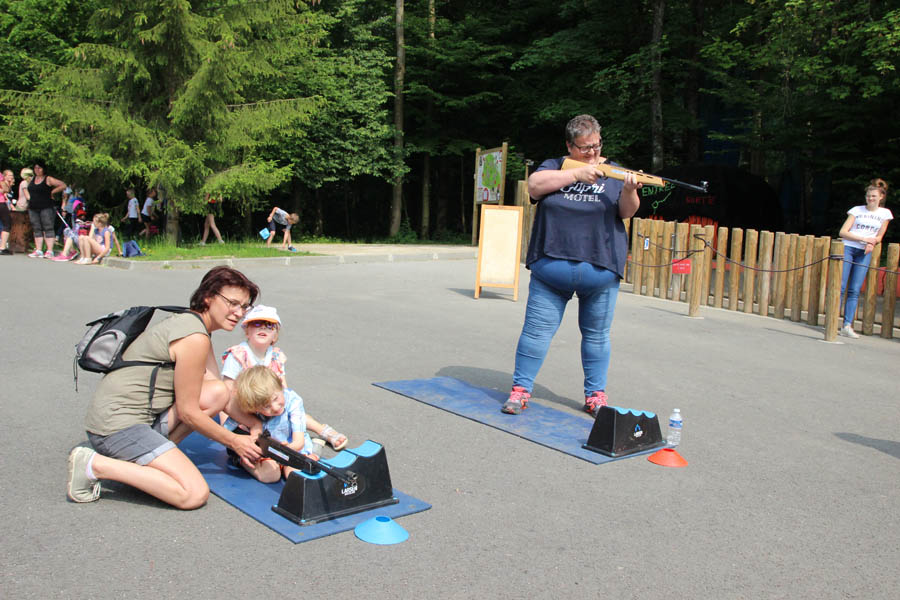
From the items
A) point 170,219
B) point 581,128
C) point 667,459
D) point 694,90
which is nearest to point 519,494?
point 667,459

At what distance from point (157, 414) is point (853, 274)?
964 cm

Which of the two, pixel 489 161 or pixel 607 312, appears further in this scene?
pixel 489 161

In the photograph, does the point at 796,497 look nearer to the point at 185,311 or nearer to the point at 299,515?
the point at 299,515

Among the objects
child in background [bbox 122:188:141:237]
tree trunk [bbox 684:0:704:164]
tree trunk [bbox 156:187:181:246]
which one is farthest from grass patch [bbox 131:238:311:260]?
tree trunk [bbox 684:0:704:164]

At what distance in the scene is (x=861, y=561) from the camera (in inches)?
149

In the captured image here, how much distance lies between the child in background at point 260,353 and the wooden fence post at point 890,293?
27.2 feet

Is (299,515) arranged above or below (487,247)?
below

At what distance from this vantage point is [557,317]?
609 cm

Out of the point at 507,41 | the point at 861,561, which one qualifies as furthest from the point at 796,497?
the point at 507,41

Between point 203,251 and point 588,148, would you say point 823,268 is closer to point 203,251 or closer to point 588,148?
point 588,148

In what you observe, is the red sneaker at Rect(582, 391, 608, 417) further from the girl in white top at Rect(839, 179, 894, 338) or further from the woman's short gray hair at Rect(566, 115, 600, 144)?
the girl in white top at Rect(839, 179, 894, 338)

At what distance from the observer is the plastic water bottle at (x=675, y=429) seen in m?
5.23

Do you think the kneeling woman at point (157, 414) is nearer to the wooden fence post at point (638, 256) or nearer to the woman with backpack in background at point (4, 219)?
the wooden fence post at point (638, 256)

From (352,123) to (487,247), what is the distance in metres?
17.1
